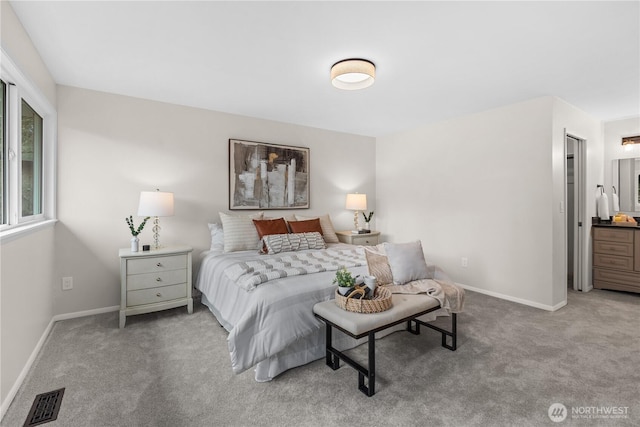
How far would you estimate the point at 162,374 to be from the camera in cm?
210

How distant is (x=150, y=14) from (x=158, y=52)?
1.66ft

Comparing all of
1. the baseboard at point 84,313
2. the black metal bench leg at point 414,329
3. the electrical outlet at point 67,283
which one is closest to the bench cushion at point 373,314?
the black metal bench leg at point 414,329

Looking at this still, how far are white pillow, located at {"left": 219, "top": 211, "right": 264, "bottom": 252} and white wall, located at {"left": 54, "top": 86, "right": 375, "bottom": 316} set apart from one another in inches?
16.3

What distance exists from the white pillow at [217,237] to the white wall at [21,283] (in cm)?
148

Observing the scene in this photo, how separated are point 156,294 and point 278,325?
5.37 ft

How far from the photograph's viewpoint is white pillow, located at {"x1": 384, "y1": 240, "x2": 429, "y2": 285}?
8.43 ft

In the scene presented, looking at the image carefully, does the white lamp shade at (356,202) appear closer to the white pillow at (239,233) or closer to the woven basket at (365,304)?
the white pillow at (239,233)

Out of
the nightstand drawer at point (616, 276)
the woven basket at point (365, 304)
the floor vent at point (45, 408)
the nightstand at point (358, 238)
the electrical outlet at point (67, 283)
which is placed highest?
the nightstand at point (358, 238)

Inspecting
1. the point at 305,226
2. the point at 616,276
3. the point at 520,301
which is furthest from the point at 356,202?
the point at 616,276

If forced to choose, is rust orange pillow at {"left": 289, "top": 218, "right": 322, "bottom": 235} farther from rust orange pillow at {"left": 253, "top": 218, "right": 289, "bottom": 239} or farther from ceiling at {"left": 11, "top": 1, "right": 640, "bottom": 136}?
ceiling at {"left": 11, "top": 1, "right": 640, "bottom": 136}

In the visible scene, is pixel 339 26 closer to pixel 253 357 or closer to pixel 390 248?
pixel 390 248

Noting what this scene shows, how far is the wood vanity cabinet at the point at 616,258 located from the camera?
3.79 metres

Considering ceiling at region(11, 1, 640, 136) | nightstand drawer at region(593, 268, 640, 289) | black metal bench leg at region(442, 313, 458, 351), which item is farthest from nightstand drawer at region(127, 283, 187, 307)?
nightstand drawer at region(593, 268, 640, 289)

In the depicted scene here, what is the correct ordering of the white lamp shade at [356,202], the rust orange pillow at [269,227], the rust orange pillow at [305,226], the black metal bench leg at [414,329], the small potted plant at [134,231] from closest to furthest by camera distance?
the black metal bench leg at [414,329], the small potted plant at [134,231], the rust orange pillow at [269,227], the rust orange pillow at [305,226], the white lamp shade at [356,202]
